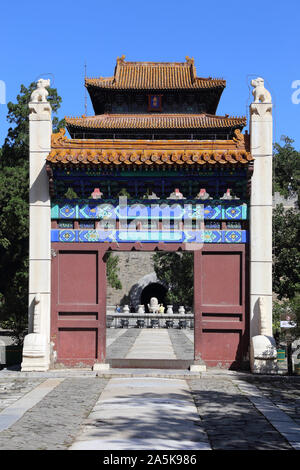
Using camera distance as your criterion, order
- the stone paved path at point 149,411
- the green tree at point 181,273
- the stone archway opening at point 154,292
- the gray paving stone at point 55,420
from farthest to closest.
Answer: the stone archway opening at point 154,292, the green tree at point 181,273, the stone paved path at point 149,411, the gray paving stone at point 55,420

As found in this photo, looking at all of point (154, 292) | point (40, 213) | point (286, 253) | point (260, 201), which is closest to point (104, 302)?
point (40, 213)

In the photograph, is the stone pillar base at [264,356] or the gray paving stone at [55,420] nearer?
the gray paving stone at [55,420]

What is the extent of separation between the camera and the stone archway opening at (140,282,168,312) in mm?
48309

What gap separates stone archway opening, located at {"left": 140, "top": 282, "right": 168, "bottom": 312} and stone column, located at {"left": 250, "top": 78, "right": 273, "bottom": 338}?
34.7 m

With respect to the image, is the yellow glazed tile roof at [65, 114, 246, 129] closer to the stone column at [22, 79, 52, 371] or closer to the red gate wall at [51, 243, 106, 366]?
the stone column at [22, 79, 52, 371]

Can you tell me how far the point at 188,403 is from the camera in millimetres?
9648

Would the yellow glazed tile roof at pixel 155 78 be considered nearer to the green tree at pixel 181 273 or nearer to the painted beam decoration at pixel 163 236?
the green tree at pixel 181 273

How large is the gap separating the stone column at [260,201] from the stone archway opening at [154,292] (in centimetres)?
3472

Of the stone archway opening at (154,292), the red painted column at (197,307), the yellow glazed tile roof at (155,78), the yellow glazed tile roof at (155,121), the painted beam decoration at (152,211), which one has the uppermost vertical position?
the yellow glazed tile roof at (155,78)

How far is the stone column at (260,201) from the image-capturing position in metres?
13.3

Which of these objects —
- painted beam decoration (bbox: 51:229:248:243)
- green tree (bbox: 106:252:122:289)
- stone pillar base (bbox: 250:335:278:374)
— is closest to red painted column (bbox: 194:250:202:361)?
painted beam decoration (bbox: 51:229:248:243)

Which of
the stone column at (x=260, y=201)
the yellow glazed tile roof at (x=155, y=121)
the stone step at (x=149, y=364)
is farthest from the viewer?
the yellow glazed tile roof at (x=155, y=121)

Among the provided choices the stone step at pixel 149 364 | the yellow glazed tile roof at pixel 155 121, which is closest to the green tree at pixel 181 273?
the yellow glazed tile roof at pixel 155 121
